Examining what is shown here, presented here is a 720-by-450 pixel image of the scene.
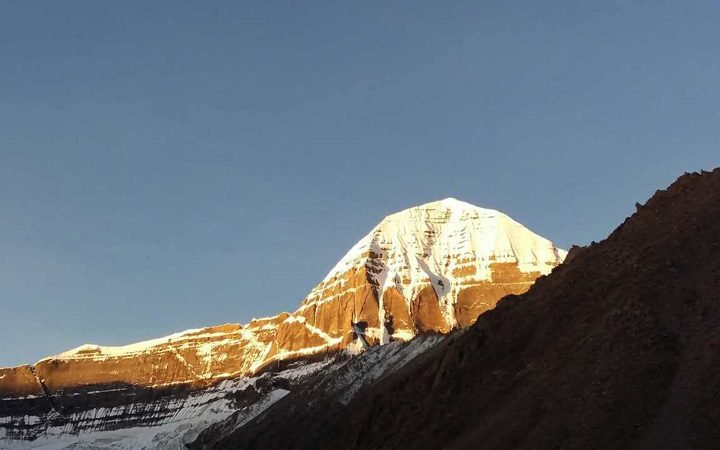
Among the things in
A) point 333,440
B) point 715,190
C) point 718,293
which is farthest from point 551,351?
point 333,440

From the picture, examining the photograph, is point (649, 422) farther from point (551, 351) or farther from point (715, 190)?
point (715, 190)

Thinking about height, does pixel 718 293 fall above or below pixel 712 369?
above

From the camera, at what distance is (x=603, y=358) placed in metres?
72.8

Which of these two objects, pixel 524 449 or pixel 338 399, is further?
pixel 338 399

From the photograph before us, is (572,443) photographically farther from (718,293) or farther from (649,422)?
(718,293)

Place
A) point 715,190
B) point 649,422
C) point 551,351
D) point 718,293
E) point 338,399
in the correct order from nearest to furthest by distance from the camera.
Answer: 1. point 649,422
2. point 718,293
3. point 551,351
4. point 715,190
5. point 338,399

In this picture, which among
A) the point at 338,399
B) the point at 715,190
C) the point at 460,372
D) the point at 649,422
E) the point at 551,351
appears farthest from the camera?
the point at 338,399

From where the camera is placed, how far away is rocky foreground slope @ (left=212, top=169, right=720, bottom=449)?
64.8 metres

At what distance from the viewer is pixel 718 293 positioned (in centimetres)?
7400

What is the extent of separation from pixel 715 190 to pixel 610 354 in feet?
78.4

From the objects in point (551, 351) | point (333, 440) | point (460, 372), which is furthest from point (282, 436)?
point (551, 351)

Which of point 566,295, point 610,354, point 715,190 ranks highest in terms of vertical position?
point 715,190

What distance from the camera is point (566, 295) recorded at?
89625mm

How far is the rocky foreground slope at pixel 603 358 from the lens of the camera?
64812mm
